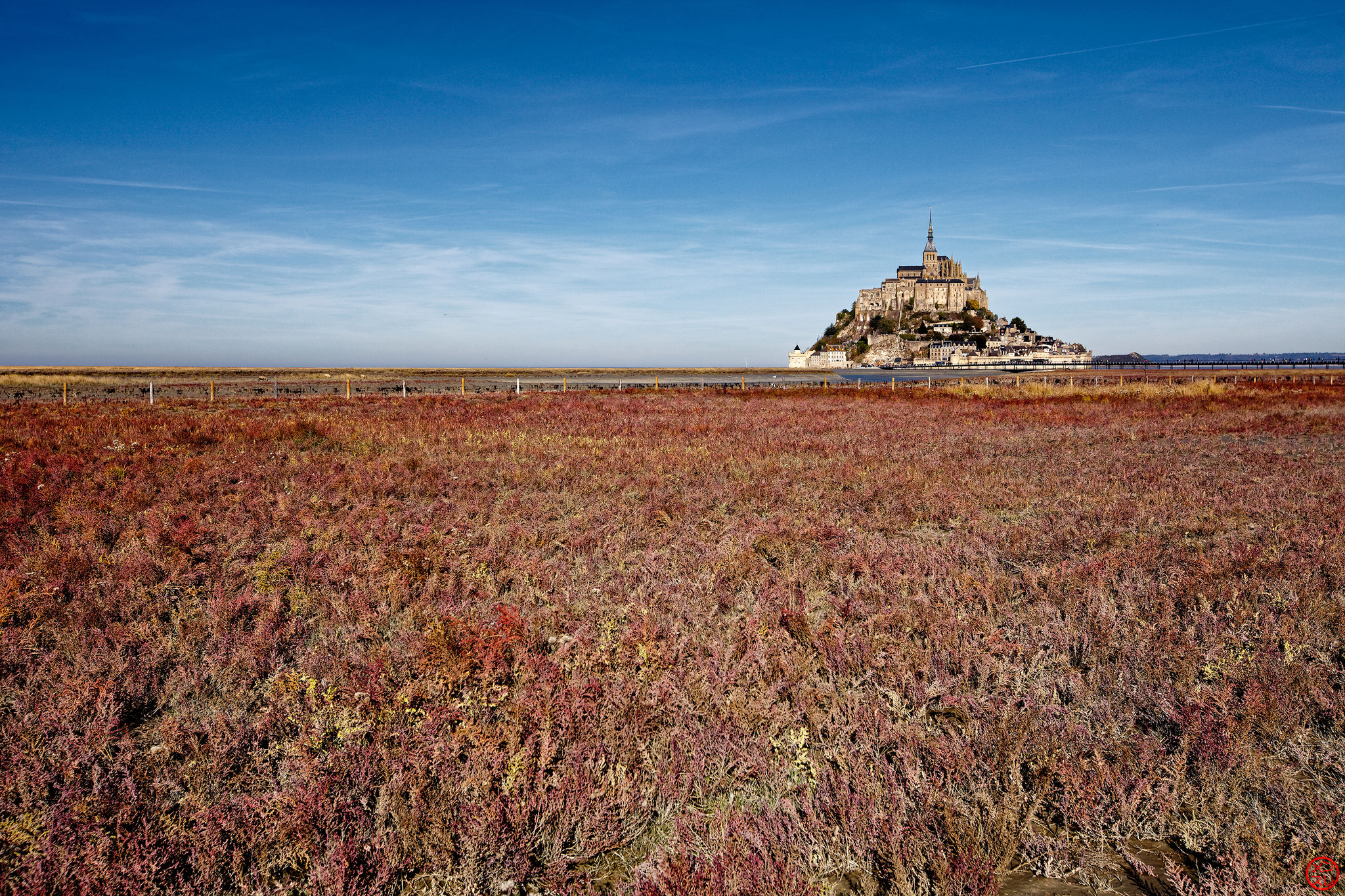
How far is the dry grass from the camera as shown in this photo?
327cm

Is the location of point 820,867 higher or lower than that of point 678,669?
lower

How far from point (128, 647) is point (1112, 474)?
49.9 feet

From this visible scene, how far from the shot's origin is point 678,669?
4832 millimetres

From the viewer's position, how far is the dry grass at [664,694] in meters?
3.27

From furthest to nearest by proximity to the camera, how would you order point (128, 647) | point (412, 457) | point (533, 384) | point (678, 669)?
1. point (533, 384)
2. point (412, 457)
3. point (128, 647)
4. point (678, 669)

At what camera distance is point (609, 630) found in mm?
5535

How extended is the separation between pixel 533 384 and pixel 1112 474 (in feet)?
214

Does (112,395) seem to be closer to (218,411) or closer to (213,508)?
(218,411)

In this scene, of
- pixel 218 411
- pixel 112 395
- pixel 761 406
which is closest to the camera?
pixel 218 411

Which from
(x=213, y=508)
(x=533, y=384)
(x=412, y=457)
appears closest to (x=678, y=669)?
(x=213, y=508)

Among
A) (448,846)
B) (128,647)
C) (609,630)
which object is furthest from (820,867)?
(128,647)

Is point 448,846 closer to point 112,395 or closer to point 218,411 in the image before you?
point 218,411

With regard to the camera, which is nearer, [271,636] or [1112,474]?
[271,636]

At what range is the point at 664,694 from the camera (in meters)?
4.54
